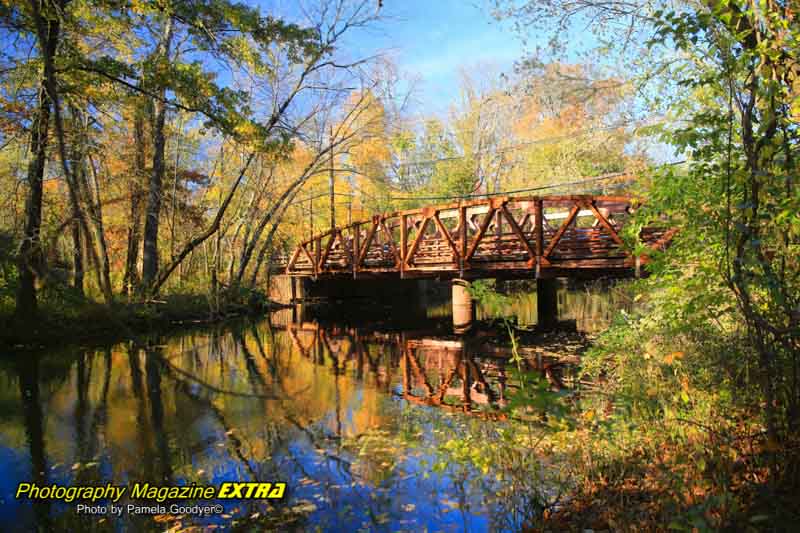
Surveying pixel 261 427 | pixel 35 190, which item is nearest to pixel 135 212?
pixel 35 190

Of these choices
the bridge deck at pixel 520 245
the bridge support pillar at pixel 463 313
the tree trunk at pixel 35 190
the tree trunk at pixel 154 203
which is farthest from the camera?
the bridge support pillar at pixel 463 313

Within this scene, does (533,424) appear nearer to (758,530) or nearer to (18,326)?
(758,530)

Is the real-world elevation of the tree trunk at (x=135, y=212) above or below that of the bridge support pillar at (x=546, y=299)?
above

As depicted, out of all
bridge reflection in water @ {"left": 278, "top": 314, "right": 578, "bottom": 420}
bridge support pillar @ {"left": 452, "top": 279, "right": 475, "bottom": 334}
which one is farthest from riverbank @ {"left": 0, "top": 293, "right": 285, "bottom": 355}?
bridge support pillar @ {"left": 452, "top": 279, "right": 475, "bottom": 334}

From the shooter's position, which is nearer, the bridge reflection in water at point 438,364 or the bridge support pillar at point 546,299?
the bridge reflection in water at point 438,364

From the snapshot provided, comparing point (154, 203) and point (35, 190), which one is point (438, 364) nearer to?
point (35, 190)

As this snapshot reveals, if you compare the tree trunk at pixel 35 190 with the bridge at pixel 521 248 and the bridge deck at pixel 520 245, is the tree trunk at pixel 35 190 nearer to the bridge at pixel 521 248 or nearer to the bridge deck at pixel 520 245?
the bridge at pixel 521 248

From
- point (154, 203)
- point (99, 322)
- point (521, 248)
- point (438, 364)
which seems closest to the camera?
point (438, 364)

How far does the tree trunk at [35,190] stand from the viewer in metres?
8.62

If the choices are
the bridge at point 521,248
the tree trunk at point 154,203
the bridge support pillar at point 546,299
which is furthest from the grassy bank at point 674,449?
the tree trunk at point 154,203

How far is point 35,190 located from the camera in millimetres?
9781

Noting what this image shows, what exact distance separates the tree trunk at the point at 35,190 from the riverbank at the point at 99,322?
1.33 feet

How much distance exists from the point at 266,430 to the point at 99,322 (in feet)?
30.0

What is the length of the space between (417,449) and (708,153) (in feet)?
12.6
